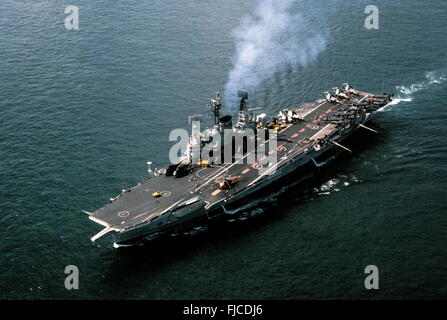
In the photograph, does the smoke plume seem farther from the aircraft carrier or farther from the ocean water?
the aircraft carrier

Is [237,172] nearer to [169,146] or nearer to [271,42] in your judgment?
[169,146]

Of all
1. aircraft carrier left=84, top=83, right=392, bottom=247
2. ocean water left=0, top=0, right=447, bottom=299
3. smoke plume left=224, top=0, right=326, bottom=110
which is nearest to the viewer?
ocean water left=0, top=0, right=447, bottom=299

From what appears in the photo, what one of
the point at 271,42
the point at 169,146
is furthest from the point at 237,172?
the point at 271,42

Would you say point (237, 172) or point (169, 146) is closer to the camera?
point (237, 172)

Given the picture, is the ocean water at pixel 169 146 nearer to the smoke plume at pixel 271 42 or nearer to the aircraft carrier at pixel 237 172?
the smoke plume at pixel 271 42

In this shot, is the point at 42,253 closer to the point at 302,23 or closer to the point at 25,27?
the point at 25,27

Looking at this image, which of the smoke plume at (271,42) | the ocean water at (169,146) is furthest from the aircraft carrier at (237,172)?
the smoke plume at (271,42)

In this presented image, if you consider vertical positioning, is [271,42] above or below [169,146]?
above

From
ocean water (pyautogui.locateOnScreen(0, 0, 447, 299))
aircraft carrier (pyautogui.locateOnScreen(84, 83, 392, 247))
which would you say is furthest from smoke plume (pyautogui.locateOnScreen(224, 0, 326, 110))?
aircraft carrier (pyautogui.locateOnScreen(84, 83, 392, 247))
